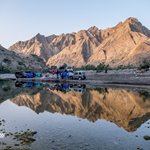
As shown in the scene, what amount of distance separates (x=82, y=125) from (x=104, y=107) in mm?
14895

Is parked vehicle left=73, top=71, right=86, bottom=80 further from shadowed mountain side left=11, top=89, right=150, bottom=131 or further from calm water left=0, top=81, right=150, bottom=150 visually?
calm water left=0, top=81, right=150, bottom=150

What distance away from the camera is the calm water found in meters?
26.0

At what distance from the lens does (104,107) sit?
4966cm

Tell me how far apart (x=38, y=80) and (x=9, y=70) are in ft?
273

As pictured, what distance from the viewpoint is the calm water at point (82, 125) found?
26.0 m

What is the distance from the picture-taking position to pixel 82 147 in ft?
82.8

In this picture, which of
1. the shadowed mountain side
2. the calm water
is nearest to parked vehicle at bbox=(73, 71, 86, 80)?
the shadowed mountain side

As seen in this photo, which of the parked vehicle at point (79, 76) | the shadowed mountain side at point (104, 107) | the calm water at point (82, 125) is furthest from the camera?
the parked vehicle at point (79, 76)

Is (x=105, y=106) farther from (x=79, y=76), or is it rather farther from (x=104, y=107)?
(x=79, y=76)

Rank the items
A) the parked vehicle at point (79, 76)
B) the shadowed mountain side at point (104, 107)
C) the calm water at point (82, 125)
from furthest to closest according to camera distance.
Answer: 1. the parked vehicle at point (79, 76)
2. the shadowed mountain side at point (104, 107)
3. the calm water at point (82, 125)

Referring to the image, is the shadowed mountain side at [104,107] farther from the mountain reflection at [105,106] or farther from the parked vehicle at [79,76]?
the parked vehicle at [79,76]

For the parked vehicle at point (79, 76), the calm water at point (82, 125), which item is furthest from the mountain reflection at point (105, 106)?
the parked vehicle at point (79, 76)

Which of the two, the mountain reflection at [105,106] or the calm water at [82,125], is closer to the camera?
the calm water at [82,125]

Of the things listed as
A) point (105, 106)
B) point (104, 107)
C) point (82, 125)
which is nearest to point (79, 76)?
point (105, 106)
